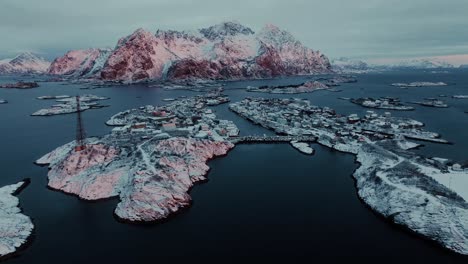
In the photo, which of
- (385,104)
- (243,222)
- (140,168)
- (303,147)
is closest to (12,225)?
(140,168)

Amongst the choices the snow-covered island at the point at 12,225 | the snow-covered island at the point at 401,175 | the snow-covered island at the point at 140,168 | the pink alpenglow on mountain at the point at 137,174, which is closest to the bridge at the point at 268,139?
the snow-covered island at the point at 401,175

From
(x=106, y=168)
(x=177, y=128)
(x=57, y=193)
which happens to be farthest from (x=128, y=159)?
(x=177, y=128)

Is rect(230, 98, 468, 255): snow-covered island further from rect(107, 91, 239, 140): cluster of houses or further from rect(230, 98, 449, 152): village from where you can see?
rect(107, 91, 239, 140): cluster of houses

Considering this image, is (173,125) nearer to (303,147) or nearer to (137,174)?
(303,147)

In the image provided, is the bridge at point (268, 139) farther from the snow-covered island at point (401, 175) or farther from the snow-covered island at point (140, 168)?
the snow-covered island at point (140, 168)

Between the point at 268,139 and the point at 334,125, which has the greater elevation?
the point at 334,125

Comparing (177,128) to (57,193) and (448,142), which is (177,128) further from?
(448,142)

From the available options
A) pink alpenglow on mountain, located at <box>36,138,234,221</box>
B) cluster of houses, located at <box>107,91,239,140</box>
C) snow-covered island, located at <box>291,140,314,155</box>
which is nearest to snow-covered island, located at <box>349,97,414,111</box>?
cluster of houses, located at <box>107,91,239,140</box>
